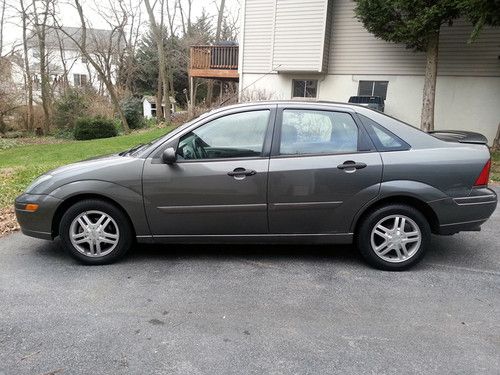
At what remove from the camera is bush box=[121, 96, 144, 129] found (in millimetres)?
22844

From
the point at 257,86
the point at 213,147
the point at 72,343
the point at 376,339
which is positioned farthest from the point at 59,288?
the point at 257,86

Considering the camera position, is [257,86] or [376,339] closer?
[376,339]

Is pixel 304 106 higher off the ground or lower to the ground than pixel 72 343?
higher

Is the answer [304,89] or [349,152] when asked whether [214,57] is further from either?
[349,152]

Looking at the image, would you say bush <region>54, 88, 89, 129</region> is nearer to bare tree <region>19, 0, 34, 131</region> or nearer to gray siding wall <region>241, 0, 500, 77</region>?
bare tree <region>19, 0, 34, 131</region>

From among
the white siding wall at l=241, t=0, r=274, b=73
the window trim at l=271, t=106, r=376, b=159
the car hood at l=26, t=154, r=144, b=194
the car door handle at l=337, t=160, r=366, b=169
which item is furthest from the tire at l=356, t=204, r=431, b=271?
the white siding wall at l=241, t=0, r=274, b=73

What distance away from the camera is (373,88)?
14062 millimetres

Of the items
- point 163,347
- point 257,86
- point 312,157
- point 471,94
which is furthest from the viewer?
point 257,86

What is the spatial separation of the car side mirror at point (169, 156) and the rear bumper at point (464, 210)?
7.85 ft

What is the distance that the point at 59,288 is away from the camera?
138 inches

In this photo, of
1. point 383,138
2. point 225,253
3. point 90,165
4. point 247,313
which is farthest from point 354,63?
point 247,313

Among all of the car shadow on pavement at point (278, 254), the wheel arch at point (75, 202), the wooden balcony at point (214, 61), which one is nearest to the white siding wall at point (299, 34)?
the wooden balcony at point (214, 61)

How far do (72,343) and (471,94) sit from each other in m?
13.7

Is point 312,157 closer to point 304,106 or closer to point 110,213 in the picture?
point 304,106
